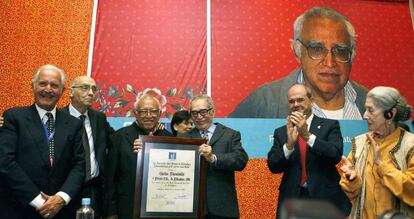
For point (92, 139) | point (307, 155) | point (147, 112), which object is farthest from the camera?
point (92, 139)

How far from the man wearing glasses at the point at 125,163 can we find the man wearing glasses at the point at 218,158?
0.98 feet

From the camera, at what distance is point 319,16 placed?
206 inches

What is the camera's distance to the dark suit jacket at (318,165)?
→ 277cm

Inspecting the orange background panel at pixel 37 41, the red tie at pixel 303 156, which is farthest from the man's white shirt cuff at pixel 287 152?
the orange background panel at pixel 37 41

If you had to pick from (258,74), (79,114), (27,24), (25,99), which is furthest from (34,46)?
(258,74)

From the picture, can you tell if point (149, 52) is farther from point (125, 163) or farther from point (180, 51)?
point (125, 163)

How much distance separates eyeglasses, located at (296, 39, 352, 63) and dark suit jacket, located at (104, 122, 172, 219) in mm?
2756

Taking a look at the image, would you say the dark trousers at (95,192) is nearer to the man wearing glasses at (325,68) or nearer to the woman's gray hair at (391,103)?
the woman's gray hair at (391,103)

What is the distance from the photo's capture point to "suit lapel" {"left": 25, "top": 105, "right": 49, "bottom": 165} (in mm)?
2672

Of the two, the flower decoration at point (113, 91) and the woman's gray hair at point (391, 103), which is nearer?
the woman's gray hair at point (391, 103)

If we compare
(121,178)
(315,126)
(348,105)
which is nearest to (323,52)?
(348,105)

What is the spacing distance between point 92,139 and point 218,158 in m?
0.98

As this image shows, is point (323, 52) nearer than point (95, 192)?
No

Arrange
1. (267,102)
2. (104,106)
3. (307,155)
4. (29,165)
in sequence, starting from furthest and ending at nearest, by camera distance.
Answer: (267,102)
(104,106)
(307,155)
(29,165)
